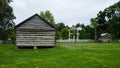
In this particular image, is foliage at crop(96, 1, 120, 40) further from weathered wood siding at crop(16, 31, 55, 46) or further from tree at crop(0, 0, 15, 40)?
weathered wood siding at crop(16, 31, 55, 46)

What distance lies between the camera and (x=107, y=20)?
85.4 meters

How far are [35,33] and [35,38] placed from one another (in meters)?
0.74

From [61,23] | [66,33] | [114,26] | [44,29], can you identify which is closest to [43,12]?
[114,26]

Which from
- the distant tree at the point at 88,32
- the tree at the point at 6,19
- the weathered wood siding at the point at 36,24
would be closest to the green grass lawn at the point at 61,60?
the weathered wood siding at the point at 36,24

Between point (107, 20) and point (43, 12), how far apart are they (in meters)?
26.3

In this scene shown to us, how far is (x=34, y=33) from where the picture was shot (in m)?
32.0

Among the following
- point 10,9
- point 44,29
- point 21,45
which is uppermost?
point 10,9

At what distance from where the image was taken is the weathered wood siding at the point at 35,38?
31492 millimetres

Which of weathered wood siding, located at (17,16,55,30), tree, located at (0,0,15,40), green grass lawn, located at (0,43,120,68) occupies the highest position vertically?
tree, located at (0,0,15,40)

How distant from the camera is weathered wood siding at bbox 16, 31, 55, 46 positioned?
1240 inches

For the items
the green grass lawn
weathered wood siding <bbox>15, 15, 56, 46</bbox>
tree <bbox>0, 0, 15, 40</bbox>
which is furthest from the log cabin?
tree <bbox>0, 0, 15, 40</bbox>

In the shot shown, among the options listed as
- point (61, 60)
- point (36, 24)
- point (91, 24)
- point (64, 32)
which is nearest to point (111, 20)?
point (91, 24)

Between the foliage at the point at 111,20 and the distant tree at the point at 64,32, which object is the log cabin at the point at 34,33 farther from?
the distant tree at the point at 64,32

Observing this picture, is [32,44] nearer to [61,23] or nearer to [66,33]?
[66,33]
